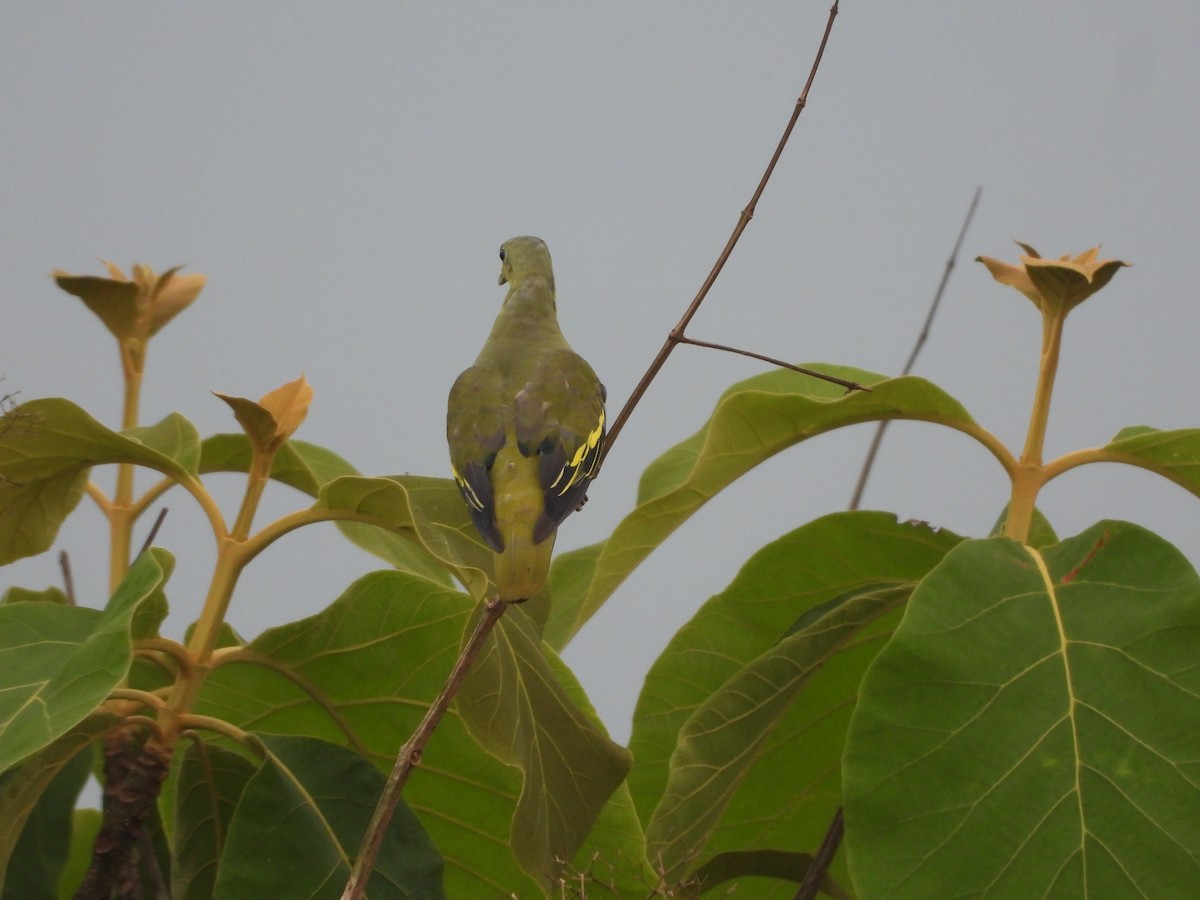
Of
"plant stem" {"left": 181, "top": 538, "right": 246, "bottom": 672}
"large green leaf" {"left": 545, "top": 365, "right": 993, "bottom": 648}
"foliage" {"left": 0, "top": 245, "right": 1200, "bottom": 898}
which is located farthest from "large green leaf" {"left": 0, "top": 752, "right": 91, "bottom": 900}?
"large green leaf" {"left": 545, "top": 365, "right": 993, "bottom": 648}

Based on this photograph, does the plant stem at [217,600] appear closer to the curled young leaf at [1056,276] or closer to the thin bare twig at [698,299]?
the thin bare twig at [698,299]

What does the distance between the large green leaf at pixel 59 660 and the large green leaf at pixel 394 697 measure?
0.17 metres

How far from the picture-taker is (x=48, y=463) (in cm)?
126

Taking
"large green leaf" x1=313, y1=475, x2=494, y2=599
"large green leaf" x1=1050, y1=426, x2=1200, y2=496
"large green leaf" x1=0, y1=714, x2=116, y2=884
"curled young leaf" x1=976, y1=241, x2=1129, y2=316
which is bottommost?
"large green leaf" x1=0, y1=714, x2=116, y2=884

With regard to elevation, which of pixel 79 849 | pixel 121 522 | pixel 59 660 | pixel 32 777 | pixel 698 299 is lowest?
pixel 79 849

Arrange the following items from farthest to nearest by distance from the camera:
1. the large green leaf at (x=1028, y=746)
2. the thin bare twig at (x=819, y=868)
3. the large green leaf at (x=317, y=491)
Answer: the large green leaf at (x=317, y=491)
the thin bare twig at (x=819, y=868)
the large green leaf at (x=1028, y=746)

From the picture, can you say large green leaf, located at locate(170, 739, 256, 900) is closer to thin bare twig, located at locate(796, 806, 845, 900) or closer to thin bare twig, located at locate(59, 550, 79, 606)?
thin bare twig, located at locate(59, 550, 79, 606)

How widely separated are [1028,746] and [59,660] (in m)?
0.76

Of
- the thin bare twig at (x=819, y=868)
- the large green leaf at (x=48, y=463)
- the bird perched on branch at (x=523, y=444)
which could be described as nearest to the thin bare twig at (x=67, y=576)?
A: the large green leaf at (x=48, y=463)

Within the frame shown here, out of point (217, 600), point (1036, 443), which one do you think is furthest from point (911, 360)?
point (217, 600)

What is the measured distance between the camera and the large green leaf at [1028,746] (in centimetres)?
95

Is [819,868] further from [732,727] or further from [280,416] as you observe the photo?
[280,416]

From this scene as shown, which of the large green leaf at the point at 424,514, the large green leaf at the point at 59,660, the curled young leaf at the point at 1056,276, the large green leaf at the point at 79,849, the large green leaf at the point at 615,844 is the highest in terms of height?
the curled young leaf at the point at 1056,276

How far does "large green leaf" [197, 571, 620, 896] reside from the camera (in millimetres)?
1308
